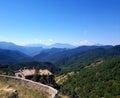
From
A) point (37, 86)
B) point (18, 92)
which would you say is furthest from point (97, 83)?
point (18, 92)

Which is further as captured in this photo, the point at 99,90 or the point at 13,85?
A: the point at 99,90

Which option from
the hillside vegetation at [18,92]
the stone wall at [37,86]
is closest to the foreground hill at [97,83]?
the stone wall at [37,86]

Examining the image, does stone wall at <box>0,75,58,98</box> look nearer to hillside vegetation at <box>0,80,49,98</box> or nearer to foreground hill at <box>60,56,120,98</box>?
hillside vegetation at <box>0,80,49,98</box>

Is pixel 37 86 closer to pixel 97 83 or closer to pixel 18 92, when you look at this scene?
pixel 18 92

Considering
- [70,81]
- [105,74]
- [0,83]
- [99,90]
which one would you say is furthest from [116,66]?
[0,83]

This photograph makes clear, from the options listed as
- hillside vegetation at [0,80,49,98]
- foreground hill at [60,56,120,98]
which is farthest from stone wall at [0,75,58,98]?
foreground hill at [60,56,120,98]

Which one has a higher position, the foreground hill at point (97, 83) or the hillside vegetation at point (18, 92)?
the hillside vegetation at point (18, 92)

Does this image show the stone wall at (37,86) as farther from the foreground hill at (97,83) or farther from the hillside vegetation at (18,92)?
the foreground hill at (97,83)

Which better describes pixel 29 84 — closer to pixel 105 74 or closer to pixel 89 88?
pixel 89 88
